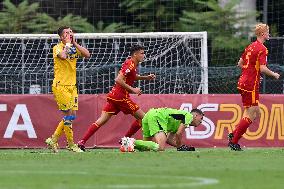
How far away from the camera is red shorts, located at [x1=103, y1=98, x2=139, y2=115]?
19078mm

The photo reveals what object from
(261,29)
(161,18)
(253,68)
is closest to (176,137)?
(253,68)

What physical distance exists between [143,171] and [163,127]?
498 cm

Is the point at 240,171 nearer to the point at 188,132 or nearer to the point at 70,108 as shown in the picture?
the point at 70,108

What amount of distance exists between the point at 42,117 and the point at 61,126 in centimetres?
293

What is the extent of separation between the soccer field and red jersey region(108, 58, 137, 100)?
237 centimetres

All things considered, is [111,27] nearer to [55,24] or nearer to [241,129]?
[55,24]

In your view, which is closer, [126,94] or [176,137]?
[176,137]

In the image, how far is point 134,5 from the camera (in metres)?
33.2

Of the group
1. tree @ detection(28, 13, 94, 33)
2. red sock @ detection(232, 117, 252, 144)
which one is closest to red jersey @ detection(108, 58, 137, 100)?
red sock @ detection(232, 117, 252, 144)

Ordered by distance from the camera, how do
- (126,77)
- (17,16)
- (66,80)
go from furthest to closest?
(17,16)
(126,77)
(66,80)

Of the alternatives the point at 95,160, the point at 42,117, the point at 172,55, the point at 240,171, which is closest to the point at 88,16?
the point at 172,55

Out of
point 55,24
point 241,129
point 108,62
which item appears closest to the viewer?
point 241,129

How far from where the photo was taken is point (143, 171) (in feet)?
42.9

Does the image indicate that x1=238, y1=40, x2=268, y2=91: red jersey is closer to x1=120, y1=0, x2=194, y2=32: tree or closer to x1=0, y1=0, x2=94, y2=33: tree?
x1=0, y1=0, x2=94, y2=33: tree
